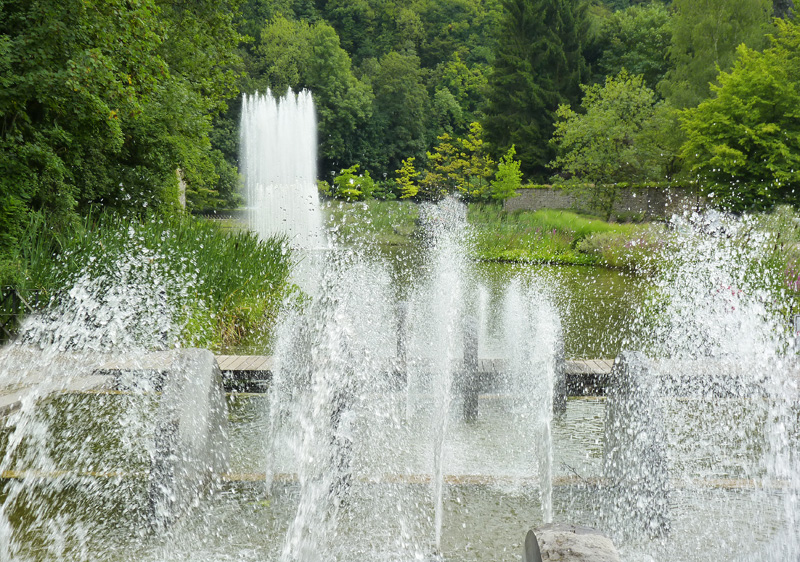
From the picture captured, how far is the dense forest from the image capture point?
29.2 feet

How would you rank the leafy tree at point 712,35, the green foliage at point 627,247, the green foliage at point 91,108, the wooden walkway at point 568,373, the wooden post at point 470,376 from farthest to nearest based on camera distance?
the leafy tree at point 712,35 → the green foliage at point 627,247 → the green foliage at point 91,108 → the wooden walkway at point 568,373 → the wooden post at point 470,376

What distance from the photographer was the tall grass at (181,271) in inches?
303

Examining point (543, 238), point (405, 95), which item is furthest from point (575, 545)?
point (405, 95)

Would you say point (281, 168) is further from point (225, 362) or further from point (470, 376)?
point (470, 376)

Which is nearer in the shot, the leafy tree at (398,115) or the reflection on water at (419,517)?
the reflection on water at (419,517)

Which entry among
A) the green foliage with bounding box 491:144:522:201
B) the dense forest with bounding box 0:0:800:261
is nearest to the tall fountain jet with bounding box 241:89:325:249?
the dense forest with bounding box 0:0:800:261

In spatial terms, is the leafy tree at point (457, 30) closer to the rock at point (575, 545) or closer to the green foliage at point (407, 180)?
the green foliage at point (407, 180)

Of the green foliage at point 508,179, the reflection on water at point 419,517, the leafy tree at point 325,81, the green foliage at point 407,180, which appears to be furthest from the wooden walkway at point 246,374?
the leafy tree at point 325,81

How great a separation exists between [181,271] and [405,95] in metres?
46.4

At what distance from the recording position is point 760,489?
14.3 ft

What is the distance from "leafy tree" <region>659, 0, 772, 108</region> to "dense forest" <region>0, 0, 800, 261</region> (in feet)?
0.34

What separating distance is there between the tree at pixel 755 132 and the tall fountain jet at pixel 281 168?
48.4 feet

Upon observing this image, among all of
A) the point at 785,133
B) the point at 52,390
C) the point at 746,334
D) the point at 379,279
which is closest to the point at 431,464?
the point at 52,390

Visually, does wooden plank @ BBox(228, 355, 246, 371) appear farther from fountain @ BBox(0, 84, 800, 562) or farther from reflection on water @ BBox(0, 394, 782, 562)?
reflection on water @ BBox(0, 394, 782, 562)
